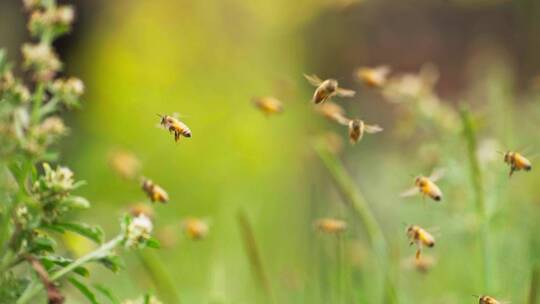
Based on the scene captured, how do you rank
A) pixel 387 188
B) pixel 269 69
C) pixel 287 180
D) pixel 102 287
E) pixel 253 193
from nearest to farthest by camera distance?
pixel 102 287, pixel 387 188, pixel 253 193, pixel 287 180, pixel 269 69

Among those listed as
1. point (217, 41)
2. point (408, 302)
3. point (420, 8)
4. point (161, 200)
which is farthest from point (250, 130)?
point (161, 200)

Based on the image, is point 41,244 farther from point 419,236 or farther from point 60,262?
point 419,236

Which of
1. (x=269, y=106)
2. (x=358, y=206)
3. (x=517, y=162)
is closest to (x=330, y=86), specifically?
(x=517, y=162)

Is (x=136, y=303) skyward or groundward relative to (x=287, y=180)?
groundward

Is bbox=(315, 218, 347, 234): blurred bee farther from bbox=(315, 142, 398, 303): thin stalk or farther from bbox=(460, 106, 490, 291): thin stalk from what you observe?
bbox=(460, 106, 490, 291): thin stalk

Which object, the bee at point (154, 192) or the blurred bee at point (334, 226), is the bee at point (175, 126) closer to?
the bee at point (154, 192)

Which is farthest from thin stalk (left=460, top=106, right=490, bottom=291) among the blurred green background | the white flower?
the blurred green background

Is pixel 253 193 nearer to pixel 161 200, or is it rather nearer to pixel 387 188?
pixel 387 188
